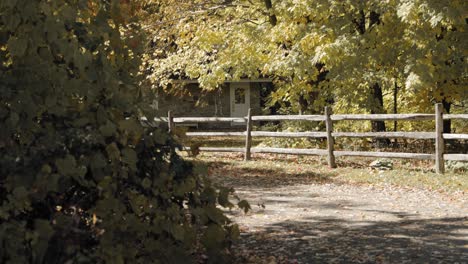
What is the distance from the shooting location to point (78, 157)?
15.8 ft

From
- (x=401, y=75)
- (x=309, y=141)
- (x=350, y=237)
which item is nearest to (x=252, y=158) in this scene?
(x=309, y=141)

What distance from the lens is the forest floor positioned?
292 inches

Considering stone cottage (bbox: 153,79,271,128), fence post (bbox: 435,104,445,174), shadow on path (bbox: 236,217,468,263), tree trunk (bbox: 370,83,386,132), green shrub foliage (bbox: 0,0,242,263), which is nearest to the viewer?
green shrub foliage (bbox: 0,0,242,263)

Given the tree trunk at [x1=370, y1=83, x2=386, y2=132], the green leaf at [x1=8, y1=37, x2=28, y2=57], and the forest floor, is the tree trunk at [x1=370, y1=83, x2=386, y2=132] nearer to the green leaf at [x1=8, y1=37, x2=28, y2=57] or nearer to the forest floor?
the forest floor

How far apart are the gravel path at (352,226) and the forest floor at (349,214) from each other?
0.04 feet

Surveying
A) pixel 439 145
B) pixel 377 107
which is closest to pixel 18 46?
pixel 439 145

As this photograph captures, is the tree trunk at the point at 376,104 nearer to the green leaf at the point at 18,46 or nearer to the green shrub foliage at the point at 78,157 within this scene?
the green shrub foliage at the point at 78,157

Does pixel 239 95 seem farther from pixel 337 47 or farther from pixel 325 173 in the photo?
pixel 325 173

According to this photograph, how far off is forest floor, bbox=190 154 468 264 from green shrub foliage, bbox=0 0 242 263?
64 centimetres

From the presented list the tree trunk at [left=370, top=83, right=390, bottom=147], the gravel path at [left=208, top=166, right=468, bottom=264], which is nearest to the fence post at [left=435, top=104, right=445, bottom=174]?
the gravel path at [left=208, top=166, right=468, bottom=264]

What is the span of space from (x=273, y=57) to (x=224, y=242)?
13.7 metres

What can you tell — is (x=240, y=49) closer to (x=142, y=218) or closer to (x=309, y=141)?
(x=309, y=141)

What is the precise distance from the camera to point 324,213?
10203 millimetres

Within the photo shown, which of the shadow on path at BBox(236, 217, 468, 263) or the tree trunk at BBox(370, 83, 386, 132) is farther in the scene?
the tree trunk at BBox(370, 83, 386, 132)
